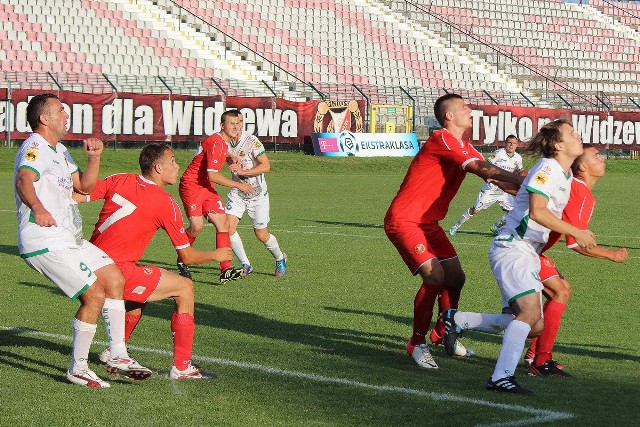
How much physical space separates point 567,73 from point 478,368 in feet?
158

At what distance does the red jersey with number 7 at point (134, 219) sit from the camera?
803cm

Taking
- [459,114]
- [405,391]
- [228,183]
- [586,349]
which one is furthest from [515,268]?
[228,183]

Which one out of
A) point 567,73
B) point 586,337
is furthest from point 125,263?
point 567,73

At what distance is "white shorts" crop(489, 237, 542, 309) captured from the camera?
7.57 meters

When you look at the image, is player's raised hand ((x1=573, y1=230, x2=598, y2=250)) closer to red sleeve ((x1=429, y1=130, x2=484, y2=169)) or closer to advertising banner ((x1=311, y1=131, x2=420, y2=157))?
red sleeve ((x1=429, y1=130, x2=484, y2=169))

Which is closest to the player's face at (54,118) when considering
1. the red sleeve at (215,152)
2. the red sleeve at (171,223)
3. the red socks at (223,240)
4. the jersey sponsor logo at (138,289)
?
the red sleeve at (171,223)

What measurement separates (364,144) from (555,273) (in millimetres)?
33419

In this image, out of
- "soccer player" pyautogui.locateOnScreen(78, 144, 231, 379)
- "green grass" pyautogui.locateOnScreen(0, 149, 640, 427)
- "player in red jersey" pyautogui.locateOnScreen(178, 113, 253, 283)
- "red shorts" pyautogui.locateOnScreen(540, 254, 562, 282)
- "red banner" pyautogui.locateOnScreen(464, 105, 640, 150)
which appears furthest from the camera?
"red banner" pyautogui.locateOnScreen(464, 105, 640, 150)

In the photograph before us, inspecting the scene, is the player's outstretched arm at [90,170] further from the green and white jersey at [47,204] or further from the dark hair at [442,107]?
the dark hair at [442,107]

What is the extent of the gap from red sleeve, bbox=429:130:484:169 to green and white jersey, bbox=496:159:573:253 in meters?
0.76

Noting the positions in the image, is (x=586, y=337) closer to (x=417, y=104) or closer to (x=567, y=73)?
(x=417, y=104)

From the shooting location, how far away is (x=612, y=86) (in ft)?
181

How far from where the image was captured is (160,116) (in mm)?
37656

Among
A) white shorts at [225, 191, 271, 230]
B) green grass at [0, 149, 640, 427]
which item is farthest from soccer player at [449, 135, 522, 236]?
white shorts at [225, 191, 271, 230]
